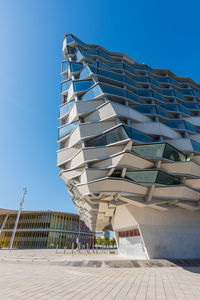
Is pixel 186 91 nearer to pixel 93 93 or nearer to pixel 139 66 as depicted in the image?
pixel 139 66

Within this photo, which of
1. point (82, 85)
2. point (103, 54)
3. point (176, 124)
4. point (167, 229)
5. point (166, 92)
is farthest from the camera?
point (103, 54)

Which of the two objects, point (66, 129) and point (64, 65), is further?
point (64, 65)

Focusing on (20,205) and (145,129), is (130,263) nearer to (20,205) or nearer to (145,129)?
(145,129)

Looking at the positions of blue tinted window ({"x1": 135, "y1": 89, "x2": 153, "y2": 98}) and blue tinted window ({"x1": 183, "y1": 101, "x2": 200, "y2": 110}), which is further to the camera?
blue tinted window ({"x1": 183, "y1": 101, "x2": 200, "y2": 110})

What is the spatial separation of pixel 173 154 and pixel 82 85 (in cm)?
1500

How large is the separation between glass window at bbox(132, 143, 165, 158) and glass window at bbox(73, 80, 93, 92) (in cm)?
1141

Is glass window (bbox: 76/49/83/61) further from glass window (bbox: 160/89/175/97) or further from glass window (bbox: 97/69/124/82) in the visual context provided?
glass window (bbox: 160/89/175/97)

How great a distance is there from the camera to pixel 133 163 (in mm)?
16750

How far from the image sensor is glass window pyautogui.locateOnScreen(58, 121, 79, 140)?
2092 cm

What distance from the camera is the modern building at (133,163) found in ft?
55.6

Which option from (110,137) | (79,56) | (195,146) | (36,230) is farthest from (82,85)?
(36,230)

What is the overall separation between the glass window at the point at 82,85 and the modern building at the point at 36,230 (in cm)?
5473

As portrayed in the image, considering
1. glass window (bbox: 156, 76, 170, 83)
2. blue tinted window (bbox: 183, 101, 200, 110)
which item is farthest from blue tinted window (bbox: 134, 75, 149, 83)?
blue tinted window (bbox: 183, 101, 200, 110)

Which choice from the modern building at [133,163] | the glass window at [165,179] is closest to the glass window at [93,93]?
the modern building at [133,163]
